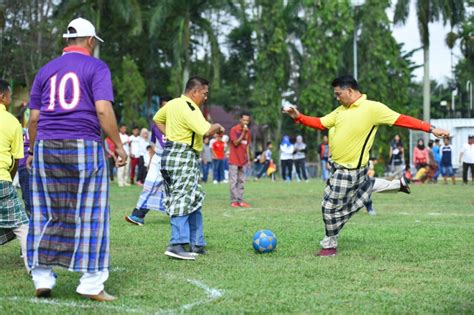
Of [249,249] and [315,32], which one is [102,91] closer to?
[249,249]

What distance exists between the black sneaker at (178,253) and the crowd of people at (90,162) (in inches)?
0.6

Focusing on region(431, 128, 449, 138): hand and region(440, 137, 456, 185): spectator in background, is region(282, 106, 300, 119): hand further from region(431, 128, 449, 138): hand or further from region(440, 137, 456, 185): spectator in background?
region(440, 137, 456, 185): spectator in background

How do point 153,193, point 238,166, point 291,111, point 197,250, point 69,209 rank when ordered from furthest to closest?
point 238,166 < point 153,193 < point 291,111 < point 197,250 < point 69,209

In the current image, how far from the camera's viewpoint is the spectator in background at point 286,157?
3105cm

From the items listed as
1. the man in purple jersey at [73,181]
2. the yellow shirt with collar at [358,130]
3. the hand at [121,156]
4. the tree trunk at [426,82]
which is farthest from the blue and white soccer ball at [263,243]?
the tree trunk at [426,82]

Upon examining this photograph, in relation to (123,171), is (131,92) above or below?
above

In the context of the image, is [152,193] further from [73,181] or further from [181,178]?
[73,181]

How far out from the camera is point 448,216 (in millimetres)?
13438

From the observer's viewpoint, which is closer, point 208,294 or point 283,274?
point 208,294

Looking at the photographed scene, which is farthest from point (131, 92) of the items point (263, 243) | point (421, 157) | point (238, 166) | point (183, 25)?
point (263, 243)

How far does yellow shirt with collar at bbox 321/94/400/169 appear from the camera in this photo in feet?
27.8

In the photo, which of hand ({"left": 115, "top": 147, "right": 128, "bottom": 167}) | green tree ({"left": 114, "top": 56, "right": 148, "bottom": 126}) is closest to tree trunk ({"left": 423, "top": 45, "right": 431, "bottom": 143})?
green tree ({"left": 114, "top": 56, "right": 148, "bottom": 126})

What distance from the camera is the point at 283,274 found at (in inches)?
281

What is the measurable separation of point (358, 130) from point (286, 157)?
75.0 feet
